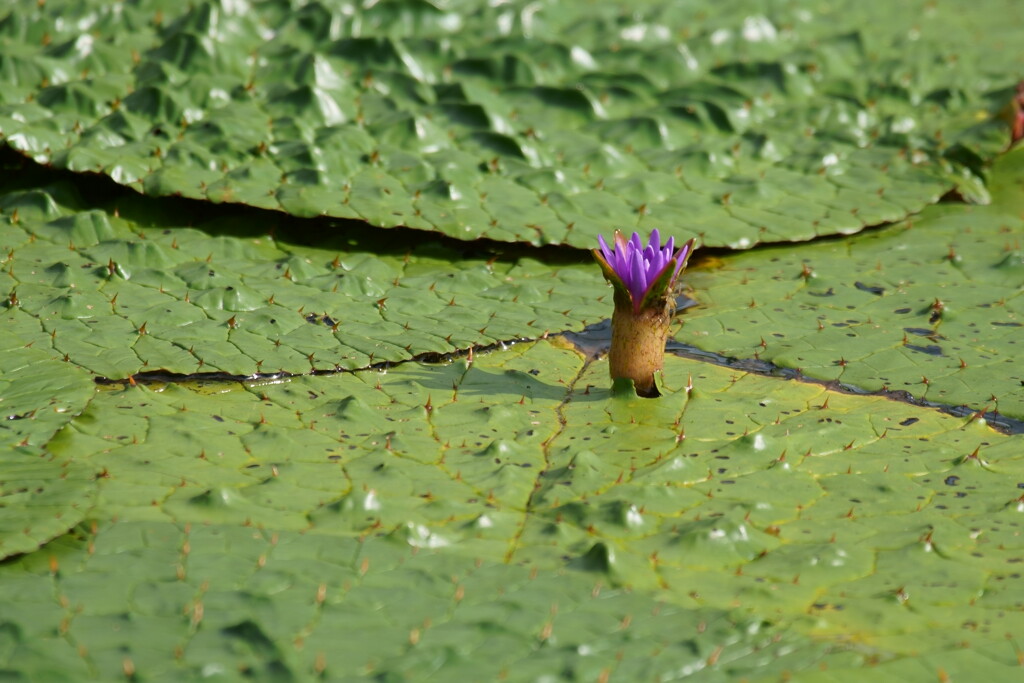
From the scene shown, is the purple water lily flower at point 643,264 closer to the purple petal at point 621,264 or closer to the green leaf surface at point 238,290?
the purple petal at point 621,264

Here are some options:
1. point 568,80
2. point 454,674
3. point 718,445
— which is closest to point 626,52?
point 568,80

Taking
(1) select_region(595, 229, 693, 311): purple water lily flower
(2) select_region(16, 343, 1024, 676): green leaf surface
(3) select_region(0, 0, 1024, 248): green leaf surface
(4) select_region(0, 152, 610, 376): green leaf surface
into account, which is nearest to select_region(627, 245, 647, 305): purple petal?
(1) select_region(595, 229, 693, 311): purple water lily flower

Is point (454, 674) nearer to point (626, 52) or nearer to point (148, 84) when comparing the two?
point (148, 84)

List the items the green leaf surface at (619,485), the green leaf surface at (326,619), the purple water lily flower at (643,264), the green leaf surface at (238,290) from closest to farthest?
the green leaf surface at (326,619)
the green leaf surface at (619,485)
the purple water lily flower at (643,264)
the green leaf surface at (238,290)

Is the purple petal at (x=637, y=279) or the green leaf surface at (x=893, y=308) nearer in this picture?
the purple petal at (x=637, y=279)

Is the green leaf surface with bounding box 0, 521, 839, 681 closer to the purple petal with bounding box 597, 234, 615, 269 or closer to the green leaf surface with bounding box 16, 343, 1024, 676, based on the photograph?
the green leaf surface with bounding box 16, 343, 1024, 676

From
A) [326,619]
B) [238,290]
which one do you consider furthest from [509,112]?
[326,619]

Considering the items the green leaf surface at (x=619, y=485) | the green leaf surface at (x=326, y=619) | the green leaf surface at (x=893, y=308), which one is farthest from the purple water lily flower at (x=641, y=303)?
the green leaf surface at (x=326, y=619)
